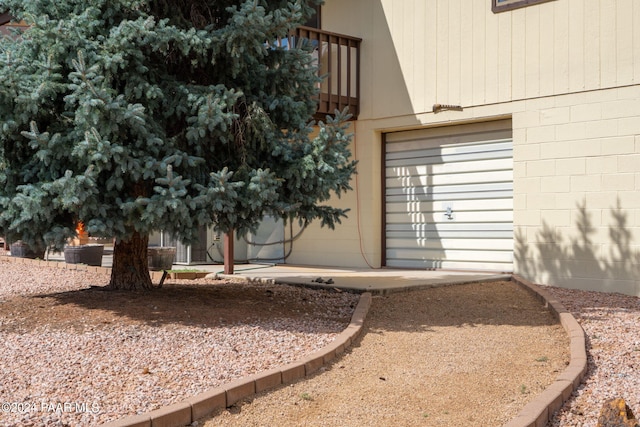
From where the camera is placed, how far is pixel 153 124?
5969mm

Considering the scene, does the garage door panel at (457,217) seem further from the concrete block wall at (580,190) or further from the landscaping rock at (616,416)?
the landscaping rock at (616,416)

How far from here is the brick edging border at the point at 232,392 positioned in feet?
11.3

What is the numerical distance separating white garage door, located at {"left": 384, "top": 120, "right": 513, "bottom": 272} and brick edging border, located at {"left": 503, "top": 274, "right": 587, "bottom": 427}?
11.8ft

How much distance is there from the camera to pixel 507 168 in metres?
9.57

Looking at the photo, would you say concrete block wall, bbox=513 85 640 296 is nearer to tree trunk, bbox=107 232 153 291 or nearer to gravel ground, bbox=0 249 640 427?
gravel ground, bbox=0 249 640 427

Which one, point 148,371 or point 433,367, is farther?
point 433,367

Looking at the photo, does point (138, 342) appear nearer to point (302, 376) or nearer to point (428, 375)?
point (302, 376)

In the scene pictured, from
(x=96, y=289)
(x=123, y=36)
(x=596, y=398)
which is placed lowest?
(x=596, y=398)

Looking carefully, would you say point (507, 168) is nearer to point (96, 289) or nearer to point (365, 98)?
point (365, 98)

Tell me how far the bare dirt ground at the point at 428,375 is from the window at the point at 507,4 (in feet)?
14.7

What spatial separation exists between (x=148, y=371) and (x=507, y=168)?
6.79 metres

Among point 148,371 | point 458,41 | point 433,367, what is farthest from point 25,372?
point 458,41

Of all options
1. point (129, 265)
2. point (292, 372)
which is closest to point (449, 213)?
point (129, 265)

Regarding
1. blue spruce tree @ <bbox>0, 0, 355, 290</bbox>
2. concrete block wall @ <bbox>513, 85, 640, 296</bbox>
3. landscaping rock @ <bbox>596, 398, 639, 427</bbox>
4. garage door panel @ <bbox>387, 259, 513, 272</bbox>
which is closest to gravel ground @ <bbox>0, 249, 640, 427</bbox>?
landscaping rock @ <bbox>596, 398, 639, 427</bbox>
